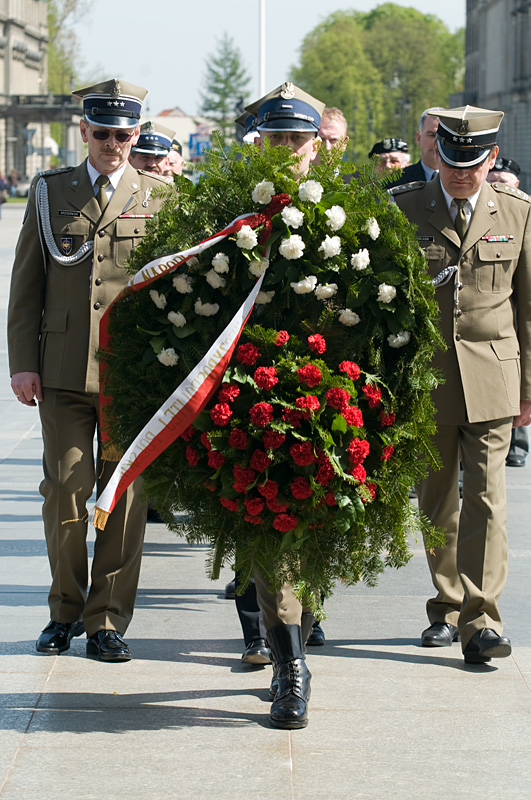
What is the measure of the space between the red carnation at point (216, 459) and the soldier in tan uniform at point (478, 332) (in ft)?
4.67

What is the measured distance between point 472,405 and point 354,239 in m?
1.22

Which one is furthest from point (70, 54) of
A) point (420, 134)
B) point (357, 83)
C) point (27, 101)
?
point (420, 134)

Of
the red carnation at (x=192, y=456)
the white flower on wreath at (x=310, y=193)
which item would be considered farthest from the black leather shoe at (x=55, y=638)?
the white flower on wreath at (x=310, y=193)

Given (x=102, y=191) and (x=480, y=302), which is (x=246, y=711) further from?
(x=102, y=191)

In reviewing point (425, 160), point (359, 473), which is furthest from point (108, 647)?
point (425, 160)

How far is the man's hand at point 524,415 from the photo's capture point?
5748 millimetres

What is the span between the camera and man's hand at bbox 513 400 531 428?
5.75 m

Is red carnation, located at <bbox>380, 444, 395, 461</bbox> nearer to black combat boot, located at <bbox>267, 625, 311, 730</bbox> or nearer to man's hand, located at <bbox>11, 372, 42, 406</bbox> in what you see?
black combat boot, located at <bbox>267, 625, 311, 730</bbox>

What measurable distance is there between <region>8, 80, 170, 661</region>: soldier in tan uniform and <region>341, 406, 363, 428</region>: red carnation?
148cm

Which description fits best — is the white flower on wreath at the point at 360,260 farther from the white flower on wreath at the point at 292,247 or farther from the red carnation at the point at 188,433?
the red carnation at the point at 188,433

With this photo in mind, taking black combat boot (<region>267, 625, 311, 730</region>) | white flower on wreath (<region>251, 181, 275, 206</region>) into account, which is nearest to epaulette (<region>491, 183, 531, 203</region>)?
white flower on wreath (<region>251, 181, 275, 206</region>)

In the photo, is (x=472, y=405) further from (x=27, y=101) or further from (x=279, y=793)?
(x=27, y=101)

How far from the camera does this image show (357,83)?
99125 millimetres

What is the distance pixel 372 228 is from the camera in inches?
184
